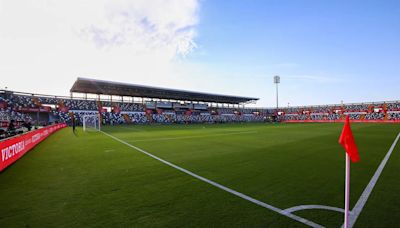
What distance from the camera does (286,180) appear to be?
16.4 feet

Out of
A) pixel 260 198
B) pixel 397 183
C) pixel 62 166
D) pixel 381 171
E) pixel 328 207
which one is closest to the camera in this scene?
pixel 328 207

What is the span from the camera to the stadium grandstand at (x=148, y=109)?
133 ft

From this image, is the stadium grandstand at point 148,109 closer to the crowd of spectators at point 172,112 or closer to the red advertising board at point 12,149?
the crowd of spectators at point 172,112

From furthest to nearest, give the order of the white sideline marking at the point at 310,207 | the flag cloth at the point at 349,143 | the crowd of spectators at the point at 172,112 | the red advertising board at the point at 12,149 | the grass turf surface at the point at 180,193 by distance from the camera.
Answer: the crowd of spectators at the point at 172,112 → the red advertising board at the point at 12,149 → the white sideline marking at the point at 310,207 → the grass turf surface at the point at 180,193 → the flag cloth at the point at 349,143

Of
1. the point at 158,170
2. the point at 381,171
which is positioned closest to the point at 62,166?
the point at 158,170

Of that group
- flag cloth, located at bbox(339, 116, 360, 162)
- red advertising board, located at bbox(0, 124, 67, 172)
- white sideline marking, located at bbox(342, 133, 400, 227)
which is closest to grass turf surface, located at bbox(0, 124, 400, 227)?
white sideline marking, located at bbox(342, 133, 400, 227)

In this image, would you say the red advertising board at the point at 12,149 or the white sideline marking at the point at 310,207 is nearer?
the white sideline marking at the point at 310,207

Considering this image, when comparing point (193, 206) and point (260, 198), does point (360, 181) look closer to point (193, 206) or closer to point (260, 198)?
point (260, 198)

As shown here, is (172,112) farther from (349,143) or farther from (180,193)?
(349,143)

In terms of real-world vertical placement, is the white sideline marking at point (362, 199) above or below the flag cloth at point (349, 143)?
below

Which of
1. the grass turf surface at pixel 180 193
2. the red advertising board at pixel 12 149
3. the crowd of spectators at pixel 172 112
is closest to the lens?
the grass turf surface at pixel 180 193

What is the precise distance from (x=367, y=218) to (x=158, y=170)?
197 inches

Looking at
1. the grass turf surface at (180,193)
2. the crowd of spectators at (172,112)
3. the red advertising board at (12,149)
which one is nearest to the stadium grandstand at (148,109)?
the crowd of spectators at (172,112)

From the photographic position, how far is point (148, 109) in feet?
197
